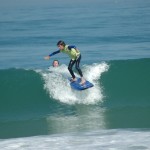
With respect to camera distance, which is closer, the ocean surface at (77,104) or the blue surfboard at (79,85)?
the ocean surface at (77,104)

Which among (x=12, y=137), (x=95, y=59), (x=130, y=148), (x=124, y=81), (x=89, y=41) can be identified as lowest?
(x=130, y=148)

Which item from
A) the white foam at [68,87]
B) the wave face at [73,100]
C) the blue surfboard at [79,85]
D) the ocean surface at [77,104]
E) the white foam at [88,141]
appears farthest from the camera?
the white foam at [68,87]

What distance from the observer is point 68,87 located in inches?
731

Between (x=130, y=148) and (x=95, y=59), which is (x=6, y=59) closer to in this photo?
(x=95, y=59)

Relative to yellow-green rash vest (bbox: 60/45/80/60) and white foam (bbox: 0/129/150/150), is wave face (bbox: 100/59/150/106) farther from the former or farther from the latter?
white foam (bbox: 0/129/150/150)

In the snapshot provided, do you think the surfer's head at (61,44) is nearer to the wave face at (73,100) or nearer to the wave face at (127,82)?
the wave face at (73,100)

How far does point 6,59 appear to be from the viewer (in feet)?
94.0

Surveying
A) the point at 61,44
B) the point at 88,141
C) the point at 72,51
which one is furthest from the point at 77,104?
the point at 88,141

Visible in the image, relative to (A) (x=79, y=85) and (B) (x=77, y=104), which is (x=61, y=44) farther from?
(B) (x=77, y=104)

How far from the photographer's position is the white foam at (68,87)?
1820 centimetres

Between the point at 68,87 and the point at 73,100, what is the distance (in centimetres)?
63

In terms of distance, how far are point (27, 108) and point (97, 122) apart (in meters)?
3.64

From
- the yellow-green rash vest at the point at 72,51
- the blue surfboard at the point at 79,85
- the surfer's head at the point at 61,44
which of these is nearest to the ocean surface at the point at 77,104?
the blue surfboard at the point at 79,85

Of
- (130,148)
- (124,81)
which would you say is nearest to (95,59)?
(124,81)
